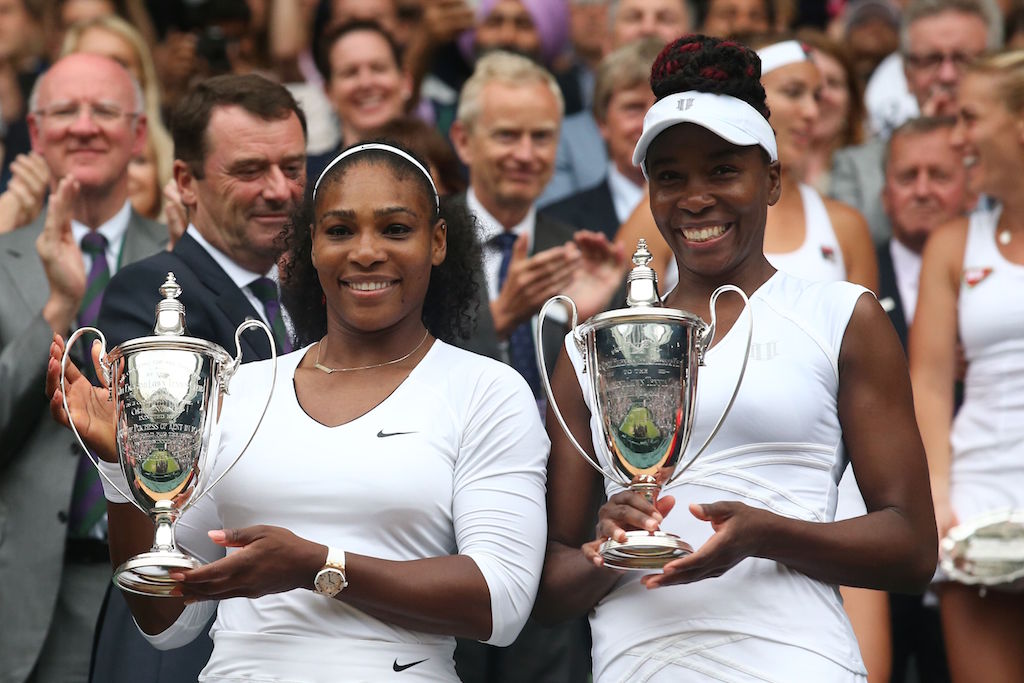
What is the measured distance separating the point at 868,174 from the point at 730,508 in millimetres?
4512

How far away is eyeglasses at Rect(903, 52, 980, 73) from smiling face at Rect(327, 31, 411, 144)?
7.73ft

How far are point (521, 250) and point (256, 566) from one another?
92.0 inches

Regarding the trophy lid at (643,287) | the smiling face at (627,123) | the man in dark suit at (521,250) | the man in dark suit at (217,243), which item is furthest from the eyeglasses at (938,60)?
the trophy lid at (643,287)

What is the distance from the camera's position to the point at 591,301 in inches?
217

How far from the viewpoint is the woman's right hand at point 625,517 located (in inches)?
130

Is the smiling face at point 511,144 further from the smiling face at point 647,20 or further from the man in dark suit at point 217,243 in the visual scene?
the smiling face at point 647,20

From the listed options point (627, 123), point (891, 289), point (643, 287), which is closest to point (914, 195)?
point (891, 289)

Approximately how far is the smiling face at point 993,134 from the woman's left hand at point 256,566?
320cm

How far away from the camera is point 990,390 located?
5.37 m

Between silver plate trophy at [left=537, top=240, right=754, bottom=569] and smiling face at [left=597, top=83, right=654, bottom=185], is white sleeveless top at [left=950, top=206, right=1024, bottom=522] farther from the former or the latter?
silver plate trophy at [left=537, top=240, right=754, bottom=569]

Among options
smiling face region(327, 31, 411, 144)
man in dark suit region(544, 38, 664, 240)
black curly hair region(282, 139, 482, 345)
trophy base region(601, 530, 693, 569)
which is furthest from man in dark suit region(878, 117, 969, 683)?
trophy base region(601, 530, 693, 569)

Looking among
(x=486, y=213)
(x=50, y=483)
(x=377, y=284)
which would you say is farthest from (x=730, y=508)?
(x=486, y=213)

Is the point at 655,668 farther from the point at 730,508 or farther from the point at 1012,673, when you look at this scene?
the point at 1012,673

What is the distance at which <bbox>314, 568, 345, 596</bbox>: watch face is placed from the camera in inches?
132
